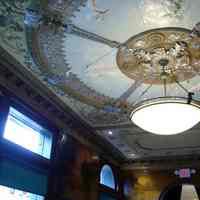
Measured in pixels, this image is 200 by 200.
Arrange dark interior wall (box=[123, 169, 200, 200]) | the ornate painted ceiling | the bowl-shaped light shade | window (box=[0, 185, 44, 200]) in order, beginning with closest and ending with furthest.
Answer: the ornate painted ceiling, the bowl-shaped light shade, window (box=[0, 185, 44, 200]), dark interior wall (box=[123, 169, 200, 200])

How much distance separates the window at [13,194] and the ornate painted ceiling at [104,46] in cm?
145

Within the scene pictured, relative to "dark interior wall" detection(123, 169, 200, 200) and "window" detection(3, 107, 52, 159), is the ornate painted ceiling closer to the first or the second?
"window" detection(3, 107, 52, 159)

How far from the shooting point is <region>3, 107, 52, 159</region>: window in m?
3.76

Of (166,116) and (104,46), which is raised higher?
(104,46)

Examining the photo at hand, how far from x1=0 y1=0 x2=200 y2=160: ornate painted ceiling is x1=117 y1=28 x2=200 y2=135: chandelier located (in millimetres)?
11

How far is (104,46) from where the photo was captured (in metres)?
3.09

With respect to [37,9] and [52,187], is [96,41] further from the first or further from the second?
[52,187]

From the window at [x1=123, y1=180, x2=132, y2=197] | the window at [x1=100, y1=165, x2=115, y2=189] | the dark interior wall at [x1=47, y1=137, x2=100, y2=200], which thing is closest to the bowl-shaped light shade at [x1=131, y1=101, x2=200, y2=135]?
the dark interior wall at [x1=47, y1=137, x2=100, y2=200]

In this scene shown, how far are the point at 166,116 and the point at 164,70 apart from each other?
795mm

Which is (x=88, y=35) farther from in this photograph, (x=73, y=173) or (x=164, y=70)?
(x=73, y=173)

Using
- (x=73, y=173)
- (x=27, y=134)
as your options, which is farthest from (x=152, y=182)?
(x=27, y=134)

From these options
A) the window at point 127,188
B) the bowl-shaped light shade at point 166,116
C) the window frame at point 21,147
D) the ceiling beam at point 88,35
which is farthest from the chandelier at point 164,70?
the window at point 127,188

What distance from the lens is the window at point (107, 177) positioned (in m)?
6.60

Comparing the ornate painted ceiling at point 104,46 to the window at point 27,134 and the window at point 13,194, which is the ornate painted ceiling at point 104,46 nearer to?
the window at point 27,134
